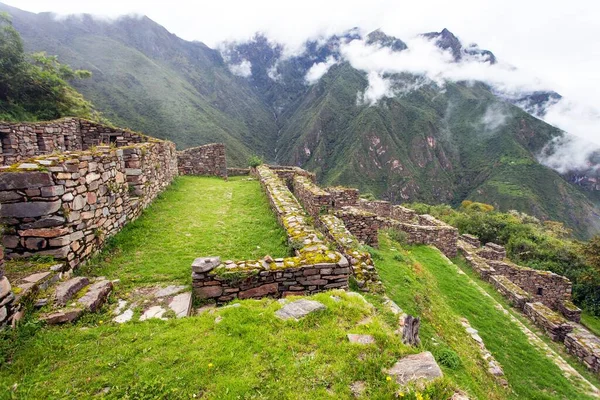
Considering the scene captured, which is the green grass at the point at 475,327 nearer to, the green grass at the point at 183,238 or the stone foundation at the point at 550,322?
the stone foundation at the point at 550,322

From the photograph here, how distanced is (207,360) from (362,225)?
923 centimetres

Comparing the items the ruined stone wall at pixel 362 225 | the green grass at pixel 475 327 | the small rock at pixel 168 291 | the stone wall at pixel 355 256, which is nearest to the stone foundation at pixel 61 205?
the small rock at pixel 168 291

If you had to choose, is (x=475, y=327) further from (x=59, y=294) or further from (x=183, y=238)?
(x=59, y=294)

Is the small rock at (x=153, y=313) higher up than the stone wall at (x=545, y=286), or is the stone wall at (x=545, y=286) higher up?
the small rock at (x=153, y=313)

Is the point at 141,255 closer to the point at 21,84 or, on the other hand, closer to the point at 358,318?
the point at 358,318

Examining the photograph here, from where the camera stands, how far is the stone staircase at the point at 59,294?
153 inches

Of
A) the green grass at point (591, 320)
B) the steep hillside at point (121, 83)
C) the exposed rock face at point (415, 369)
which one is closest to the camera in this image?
the exposed rock face at point (415, 369)

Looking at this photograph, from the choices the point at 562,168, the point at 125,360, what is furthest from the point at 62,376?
the point at 562,168

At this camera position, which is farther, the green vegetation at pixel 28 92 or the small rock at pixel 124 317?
the green vegetation at pixel 28 92

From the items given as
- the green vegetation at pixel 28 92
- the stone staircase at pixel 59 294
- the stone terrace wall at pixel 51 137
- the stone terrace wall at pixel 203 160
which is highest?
the green vegetation at pixel 28 92

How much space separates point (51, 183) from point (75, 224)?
3.08ft

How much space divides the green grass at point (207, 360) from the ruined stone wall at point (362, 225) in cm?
745

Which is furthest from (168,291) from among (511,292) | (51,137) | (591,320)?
(591,320)

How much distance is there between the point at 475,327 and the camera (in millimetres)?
9820
